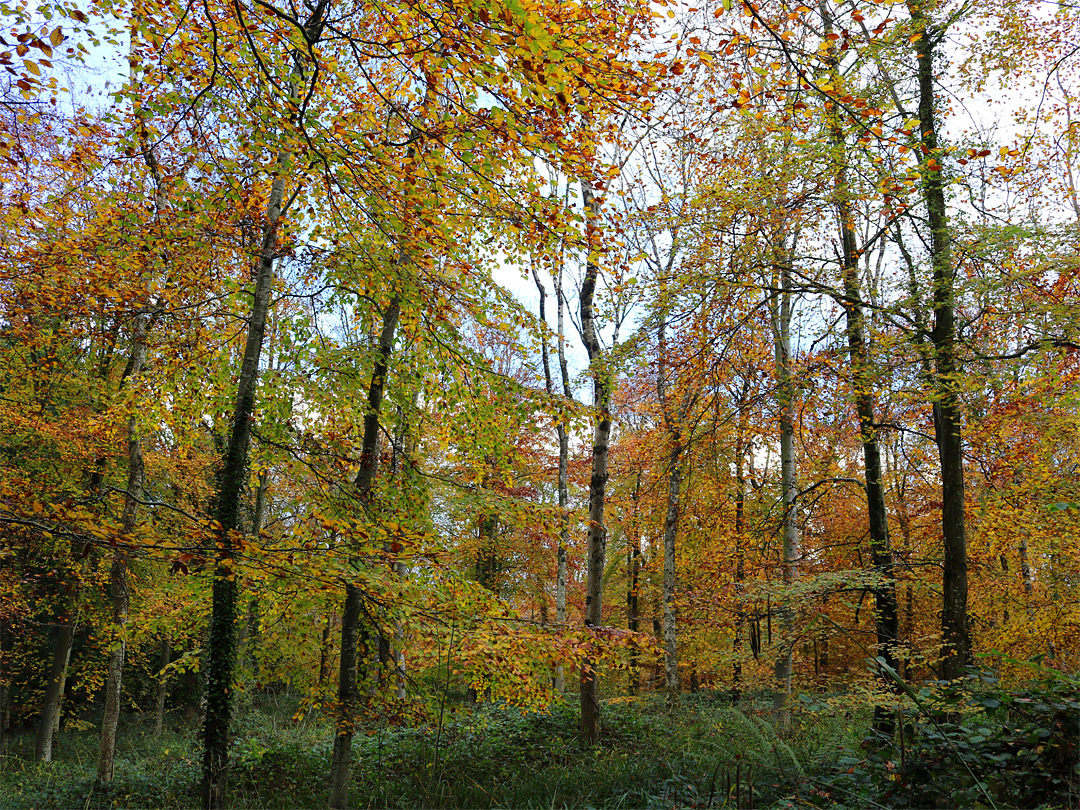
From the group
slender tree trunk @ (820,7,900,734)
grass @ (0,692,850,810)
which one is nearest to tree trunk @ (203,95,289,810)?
Result: grass @ (0,692,850,810)

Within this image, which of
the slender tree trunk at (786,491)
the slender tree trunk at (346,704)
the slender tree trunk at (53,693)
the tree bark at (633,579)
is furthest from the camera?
→ the tree bark at (633,579)

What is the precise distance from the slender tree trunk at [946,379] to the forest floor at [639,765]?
158 centimetres

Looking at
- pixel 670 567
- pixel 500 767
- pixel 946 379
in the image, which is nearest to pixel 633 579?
pixel 670 567

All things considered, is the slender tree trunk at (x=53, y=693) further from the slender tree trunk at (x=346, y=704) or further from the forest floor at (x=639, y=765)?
the slender tree trunk at (x=346, y=704)

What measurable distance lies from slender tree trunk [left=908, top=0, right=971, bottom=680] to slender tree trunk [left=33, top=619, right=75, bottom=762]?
15062 millimetres

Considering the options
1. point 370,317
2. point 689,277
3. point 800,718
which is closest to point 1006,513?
point 800,718

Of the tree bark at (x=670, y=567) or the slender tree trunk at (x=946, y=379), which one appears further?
the tree bark at (x=670, y=567)

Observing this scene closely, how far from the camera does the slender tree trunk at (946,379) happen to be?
6102 millimetres

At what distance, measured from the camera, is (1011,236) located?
18.0ft

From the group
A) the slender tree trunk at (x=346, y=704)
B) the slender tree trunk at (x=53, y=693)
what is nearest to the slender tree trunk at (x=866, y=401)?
the slender tree trunk at (x=346, y=704)

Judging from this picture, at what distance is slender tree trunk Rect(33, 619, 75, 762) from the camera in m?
12.1

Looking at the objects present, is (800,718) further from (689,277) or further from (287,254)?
(287,254)

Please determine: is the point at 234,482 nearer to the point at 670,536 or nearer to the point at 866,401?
the point at 866,401

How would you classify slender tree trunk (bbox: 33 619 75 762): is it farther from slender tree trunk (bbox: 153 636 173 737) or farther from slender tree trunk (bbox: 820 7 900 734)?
slender tree trunk (bbox: 820 7 900 734)
